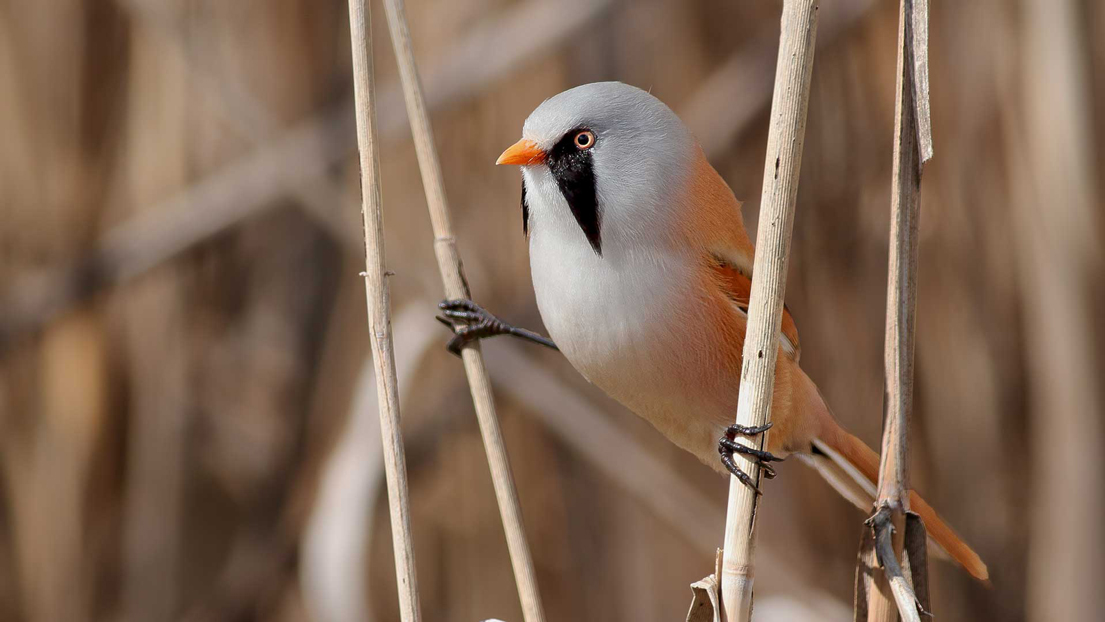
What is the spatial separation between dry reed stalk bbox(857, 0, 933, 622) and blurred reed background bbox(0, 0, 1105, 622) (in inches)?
34.1

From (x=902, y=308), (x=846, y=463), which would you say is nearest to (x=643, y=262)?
(x=902, y=308)

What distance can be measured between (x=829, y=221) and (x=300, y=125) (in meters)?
1.24

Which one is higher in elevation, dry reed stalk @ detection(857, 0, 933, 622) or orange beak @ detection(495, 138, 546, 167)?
orange beak @ detection(495, 138, 546, 167)

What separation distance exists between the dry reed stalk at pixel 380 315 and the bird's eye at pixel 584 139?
0.78 feet

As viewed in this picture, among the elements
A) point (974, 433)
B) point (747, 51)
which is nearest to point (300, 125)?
point (747, 51)

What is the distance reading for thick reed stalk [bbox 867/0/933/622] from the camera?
0.98m

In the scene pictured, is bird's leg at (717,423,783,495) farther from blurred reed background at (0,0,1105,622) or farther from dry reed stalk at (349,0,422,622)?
blurred reed background at (0,0,1105,622)

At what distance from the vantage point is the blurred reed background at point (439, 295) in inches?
78.5

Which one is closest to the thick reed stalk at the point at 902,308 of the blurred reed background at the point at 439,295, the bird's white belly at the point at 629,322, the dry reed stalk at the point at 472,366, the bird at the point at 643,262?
the bird at the point at 643,262

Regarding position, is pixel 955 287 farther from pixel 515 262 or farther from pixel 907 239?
pixel 907 239

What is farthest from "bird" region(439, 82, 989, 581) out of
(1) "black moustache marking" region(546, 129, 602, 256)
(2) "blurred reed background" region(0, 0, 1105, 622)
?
(2) "blurred reed background" region(0, 0, 1105, 622)

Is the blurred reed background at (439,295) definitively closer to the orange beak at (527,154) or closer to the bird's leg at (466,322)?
the bird's leg at (466,322)

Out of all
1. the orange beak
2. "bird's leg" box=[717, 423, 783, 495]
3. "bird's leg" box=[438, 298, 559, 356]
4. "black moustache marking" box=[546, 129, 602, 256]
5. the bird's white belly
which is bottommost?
"bird's leg" box=[717, 423, 783, 495]

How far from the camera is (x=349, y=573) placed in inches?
64.5
